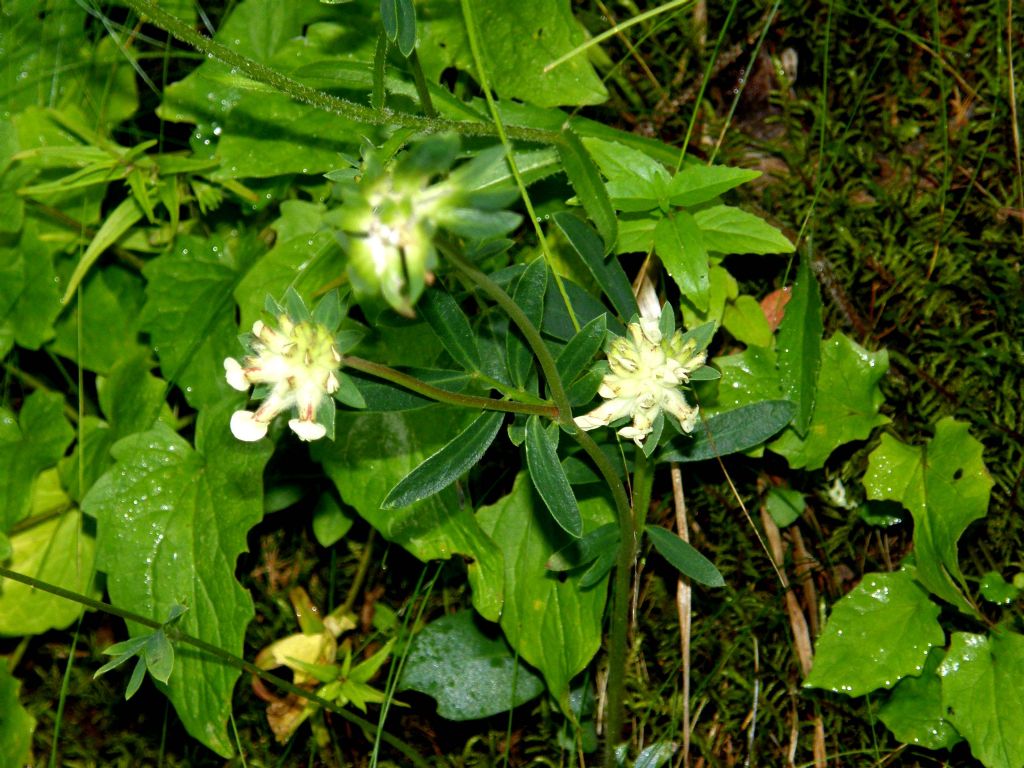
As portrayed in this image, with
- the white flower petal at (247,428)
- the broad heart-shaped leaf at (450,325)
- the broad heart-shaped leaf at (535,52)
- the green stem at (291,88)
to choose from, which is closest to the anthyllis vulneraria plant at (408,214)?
the white flower petal at (247,428)

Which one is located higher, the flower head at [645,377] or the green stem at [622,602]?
the flower head at [645,377]

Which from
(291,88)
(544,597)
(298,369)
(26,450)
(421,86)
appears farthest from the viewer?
(26,450)

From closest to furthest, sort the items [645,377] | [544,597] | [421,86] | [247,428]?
[247,428] < [645,377] < [421,86] < [544,597]

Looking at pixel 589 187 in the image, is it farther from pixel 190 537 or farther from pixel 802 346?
pixel 190 537

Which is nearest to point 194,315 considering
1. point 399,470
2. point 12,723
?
point 399,470

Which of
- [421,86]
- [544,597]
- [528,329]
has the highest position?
[421,86]

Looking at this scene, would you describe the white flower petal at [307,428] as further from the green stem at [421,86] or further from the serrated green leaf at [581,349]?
the green stem at [421,86]

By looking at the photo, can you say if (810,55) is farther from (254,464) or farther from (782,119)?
(254,464)

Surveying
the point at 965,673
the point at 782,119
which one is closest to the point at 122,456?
the point at 782,119
